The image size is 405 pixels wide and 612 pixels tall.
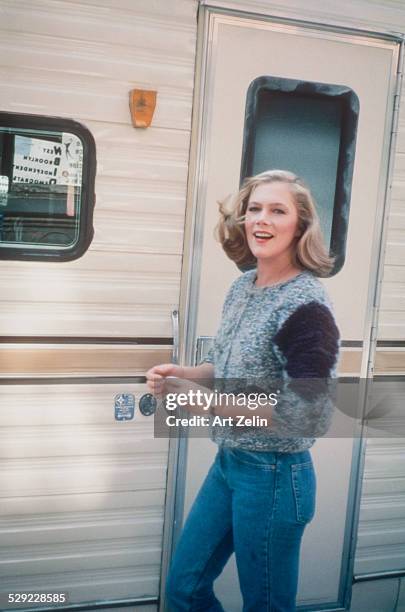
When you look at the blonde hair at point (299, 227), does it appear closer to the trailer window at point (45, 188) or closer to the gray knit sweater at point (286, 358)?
the gray knit sweater at point (286, 358)

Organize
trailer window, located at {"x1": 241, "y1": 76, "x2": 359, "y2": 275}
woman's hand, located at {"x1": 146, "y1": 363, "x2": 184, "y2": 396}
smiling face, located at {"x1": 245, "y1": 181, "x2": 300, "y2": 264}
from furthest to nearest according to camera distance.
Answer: trailer window, located at {"x1": 241, "y1": 76, "x2": 359, "y2": 275} → woman's hand, located at {"x1": 146, "y1": 363, "x2": 184, "y2": 396} → smiling face, located at {"x1": 245, "y1": 181, "x2": 300, "y2": 264}

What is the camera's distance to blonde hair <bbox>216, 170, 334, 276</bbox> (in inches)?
84.0

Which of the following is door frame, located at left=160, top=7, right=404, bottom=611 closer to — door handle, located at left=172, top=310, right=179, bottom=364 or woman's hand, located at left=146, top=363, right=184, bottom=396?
door handle, located at left=172, top=310, right=179, bottom=364

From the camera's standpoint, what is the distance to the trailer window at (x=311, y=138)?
8.40ft

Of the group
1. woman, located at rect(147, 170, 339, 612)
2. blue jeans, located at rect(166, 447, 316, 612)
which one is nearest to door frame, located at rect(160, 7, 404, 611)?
woman, located at rect(147, 170, 339, 612)

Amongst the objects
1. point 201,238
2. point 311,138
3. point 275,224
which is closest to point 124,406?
point 201,238

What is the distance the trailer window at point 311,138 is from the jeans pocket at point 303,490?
100 cm

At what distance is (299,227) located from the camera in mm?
2160

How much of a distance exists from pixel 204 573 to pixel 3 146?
5.33ft

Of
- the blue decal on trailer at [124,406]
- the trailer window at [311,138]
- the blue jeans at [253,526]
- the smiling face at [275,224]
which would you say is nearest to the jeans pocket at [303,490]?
the blue jeans at [253,526]

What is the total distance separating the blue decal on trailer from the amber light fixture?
1.02 metres

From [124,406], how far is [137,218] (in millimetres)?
718

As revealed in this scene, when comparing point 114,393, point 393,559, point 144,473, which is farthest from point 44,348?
point 393,559

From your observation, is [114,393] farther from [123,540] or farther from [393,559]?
[393,559]
